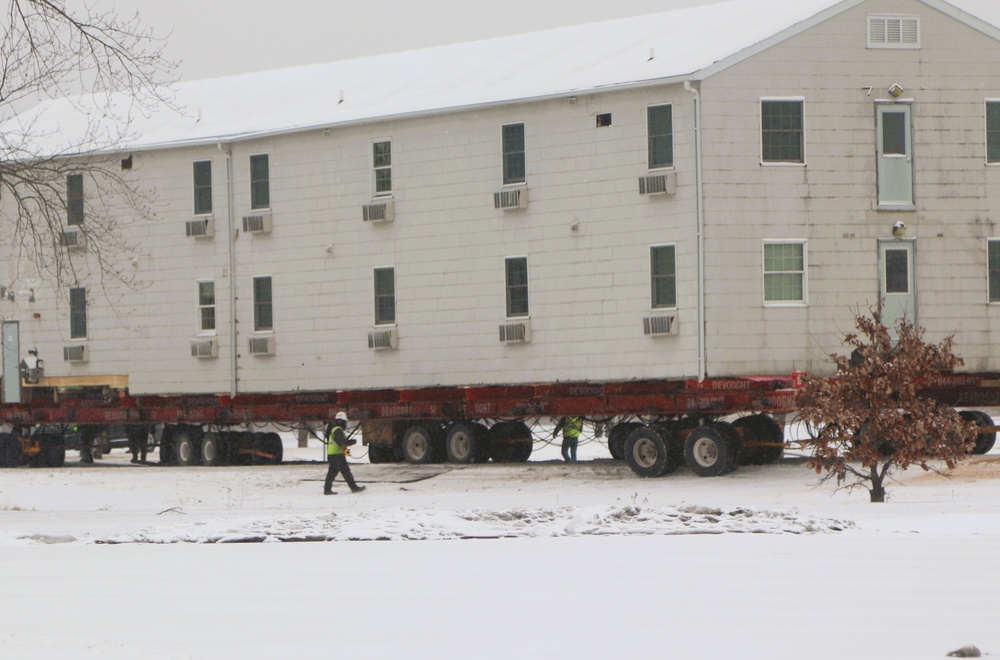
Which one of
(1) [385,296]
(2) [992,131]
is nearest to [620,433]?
(1) [385,296]

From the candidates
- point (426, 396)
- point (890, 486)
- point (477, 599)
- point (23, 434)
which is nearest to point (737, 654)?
point (477, 599)

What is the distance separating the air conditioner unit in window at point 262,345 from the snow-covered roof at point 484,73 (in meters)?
4.65

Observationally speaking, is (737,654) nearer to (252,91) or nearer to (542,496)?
(542,496)

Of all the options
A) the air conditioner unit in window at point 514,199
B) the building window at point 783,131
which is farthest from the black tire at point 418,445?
the building window at point 783,131

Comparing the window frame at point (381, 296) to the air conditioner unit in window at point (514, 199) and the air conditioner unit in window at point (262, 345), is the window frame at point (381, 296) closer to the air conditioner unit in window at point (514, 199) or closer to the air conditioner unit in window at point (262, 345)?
the air conditioner unit in window at point (262, 345)

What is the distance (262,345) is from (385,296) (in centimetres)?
342

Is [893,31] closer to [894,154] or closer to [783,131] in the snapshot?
[894,154]

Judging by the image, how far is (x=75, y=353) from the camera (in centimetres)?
4141

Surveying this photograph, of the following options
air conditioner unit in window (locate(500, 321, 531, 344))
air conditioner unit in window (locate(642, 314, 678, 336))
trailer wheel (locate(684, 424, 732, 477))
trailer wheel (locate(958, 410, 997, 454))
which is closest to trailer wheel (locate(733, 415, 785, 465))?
trailer wheel (locate(684, 424, 732, 477))

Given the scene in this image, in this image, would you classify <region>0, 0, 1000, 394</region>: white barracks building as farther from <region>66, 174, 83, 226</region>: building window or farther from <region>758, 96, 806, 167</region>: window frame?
<region>66, 174, 83, 226</region>: building window

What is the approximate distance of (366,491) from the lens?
31.0 m

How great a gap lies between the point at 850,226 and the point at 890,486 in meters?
7.15

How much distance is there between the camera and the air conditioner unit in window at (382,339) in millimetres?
36406

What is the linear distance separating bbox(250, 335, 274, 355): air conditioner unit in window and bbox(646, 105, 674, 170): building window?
1032cm
